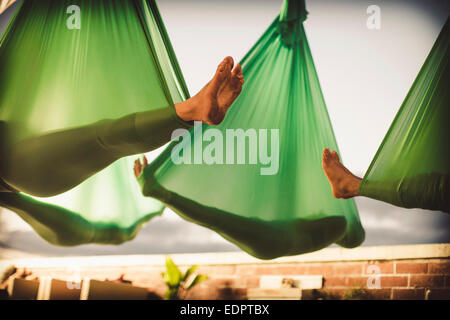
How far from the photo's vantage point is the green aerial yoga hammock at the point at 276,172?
170 cm

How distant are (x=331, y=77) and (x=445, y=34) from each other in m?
0.56

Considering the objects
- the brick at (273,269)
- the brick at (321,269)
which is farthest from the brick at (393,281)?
the brick at (273,269)

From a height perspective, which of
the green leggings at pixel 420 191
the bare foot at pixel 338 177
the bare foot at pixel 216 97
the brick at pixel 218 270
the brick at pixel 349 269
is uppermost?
the bare foot at pixel 216 97

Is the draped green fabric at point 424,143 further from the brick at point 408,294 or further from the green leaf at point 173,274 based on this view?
the green leaf at point 173,274

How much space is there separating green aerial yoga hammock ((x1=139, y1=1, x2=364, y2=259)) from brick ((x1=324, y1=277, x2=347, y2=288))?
36cm

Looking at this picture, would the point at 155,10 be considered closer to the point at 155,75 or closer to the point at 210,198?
the point at 155,75

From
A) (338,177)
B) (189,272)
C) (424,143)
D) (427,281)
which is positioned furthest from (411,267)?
(189,272)

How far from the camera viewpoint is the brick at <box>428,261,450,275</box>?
1829 millimetres

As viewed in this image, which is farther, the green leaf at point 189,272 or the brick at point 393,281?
the green leaf at point 189,272

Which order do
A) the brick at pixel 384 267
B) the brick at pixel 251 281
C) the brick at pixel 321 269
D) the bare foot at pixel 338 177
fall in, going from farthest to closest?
the brick at pixel 251 281 → the brick at pixel 321 269 → the brick at pixel 384 267 → the bare foot at pixel 338 177

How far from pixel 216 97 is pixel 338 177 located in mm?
600

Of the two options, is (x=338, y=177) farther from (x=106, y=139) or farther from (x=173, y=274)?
(x=173, y=274)

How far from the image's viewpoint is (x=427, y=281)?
1.86 meters

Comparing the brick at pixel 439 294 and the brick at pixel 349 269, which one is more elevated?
the brick at pixel 349 269
